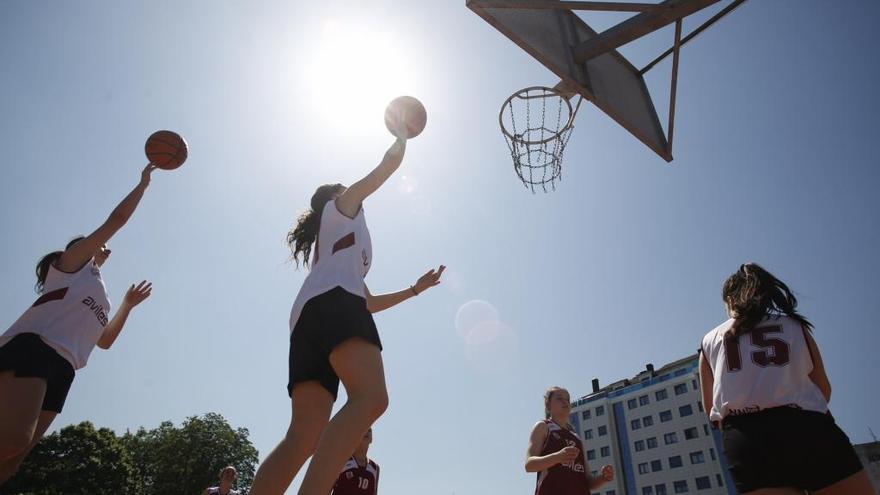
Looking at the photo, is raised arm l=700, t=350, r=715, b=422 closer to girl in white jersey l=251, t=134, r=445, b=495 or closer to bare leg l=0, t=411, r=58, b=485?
girl in white jersey l=251, t=134, r=445, b=495

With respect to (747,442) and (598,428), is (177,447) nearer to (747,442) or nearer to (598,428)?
(747,442)

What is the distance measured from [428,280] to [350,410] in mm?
2291

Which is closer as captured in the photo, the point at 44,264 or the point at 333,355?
the point at 333,355

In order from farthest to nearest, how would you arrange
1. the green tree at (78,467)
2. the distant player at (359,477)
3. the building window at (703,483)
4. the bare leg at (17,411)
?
the building window at (703,483), the green tree at (78,467), the distant player at (359,477), the bare leg at (17,411)

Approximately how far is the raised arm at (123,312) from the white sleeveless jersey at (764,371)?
15.6 ft

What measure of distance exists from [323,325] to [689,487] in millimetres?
68868

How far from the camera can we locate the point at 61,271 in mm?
3783

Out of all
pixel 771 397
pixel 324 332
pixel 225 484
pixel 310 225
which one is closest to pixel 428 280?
pixel 310 225

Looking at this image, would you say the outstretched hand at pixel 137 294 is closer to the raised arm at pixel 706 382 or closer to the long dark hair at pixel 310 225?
the long dark hair at pixel 310 225

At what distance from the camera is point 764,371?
3090mm

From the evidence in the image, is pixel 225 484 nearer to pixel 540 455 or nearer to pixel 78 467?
pixel 540 455

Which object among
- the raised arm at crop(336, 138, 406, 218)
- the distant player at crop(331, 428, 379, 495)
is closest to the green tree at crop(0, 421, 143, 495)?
the distant player at crop(331, 428, 379, 495)

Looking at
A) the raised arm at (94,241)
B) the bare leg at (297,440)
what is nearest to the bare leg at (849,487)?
the bare leg at (297,440)

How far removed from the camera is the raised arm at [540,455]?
15.9ft
